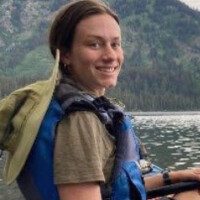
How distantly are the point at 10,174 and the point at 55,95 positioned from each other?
0.60 m

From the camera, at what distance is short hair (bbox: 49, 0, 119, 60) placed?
3971 millimetres

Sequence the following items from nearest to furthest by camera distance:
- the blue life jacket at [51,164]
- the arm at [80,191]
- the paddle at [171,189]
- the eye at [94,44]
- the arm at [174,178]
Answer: the arm at [80,191] → the blue life jacket at [51,164] → the eye at [94,44] → the paddle at [171,189] → the arm at [174,178]

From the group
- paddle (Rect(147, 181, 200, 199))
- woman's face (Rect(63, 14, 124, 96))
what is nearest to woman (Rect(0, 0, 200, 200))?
woman's face (Rect(63, 14, 124, 96))

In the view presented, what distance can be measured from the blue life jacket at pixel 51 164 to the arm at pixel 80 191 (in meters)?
0.18

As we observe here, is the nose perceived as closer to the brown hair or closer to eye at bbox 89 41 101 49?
eye at bbox 89 41 101 49

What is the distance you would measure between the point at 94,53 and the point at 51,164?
93cm

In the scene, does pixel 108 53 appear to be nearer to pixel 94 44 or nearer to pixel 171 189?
pixel 94 44

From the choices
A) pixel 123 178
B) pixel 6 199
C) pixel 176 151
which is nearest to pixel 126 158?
pixel 123 178

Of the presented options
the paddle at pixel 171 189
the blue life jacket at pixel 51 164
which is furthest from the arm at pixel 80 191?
the paddle at pixel 171 189

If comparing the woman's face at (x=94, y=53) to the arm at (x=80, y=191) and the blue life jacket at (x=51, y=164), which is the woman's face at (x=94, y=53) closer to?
the blue life jacket at (x=51, y=164)

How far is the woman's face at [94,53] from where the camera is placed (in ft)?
12.9

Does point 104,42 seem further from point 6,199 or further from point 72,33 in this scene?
point 6,199

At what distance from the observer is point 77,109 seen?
3.43 metres

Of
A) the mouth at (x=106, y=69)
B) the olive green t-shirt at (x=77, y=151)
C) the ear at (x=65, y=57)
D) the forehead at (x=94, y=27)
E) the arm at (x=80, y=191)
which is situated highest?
the forehead at (x=94, y=27)
